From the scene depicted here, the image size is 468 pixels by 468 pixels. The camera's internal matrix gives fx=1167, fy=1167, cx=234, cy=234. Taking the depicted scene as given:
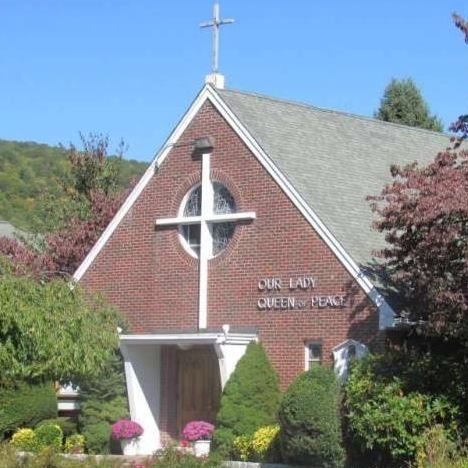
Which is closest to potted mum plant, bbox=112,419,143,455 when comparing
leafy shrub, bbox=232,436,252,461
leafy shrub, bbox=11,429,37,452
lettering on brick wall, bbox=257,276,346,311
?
leafy shrub, bbox=11,429,37,452

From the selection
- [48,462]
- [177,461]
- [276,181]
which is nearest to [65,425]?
[276,181]

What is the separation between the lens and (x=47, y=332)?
1570cm

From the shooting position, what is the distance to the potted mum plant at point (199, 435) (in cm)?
2162

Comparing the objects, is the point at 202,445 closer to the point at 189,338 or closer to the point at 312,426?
the point at 189,338

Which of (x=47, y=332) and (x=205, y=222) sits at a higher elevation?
(x=205, y=222)

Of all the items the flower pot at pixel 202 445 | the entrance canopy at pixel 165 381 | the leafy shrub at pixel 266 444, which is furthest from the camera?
the entrance canopy at pixel 165 381

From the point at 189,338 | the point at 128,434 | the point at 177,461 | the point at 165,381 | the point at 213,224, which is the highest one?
the point at 213,224

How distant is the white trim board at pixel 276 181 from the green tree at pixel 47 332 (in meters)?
5.11

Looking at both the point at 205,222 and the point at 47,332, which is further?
the point at 205,222

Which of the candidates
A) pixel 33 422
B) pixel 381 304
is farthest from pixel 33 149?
pixel 381 304

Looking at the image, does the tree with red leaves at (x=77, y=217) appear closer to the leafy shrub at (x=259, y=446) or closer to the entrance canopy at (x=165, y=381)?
the entrance canopy at (x=165, y=381)

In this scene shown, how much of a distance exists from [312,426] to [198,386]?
208 inches

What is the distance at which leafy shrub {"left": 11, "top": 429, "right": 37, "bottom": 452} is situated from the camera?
2248cm

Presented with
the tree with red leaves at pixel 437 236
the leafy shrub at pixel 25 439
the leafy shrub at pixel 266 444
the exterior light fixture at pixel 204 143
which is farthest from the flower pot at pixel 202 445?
the exterior light fixture at pixel 204 143
